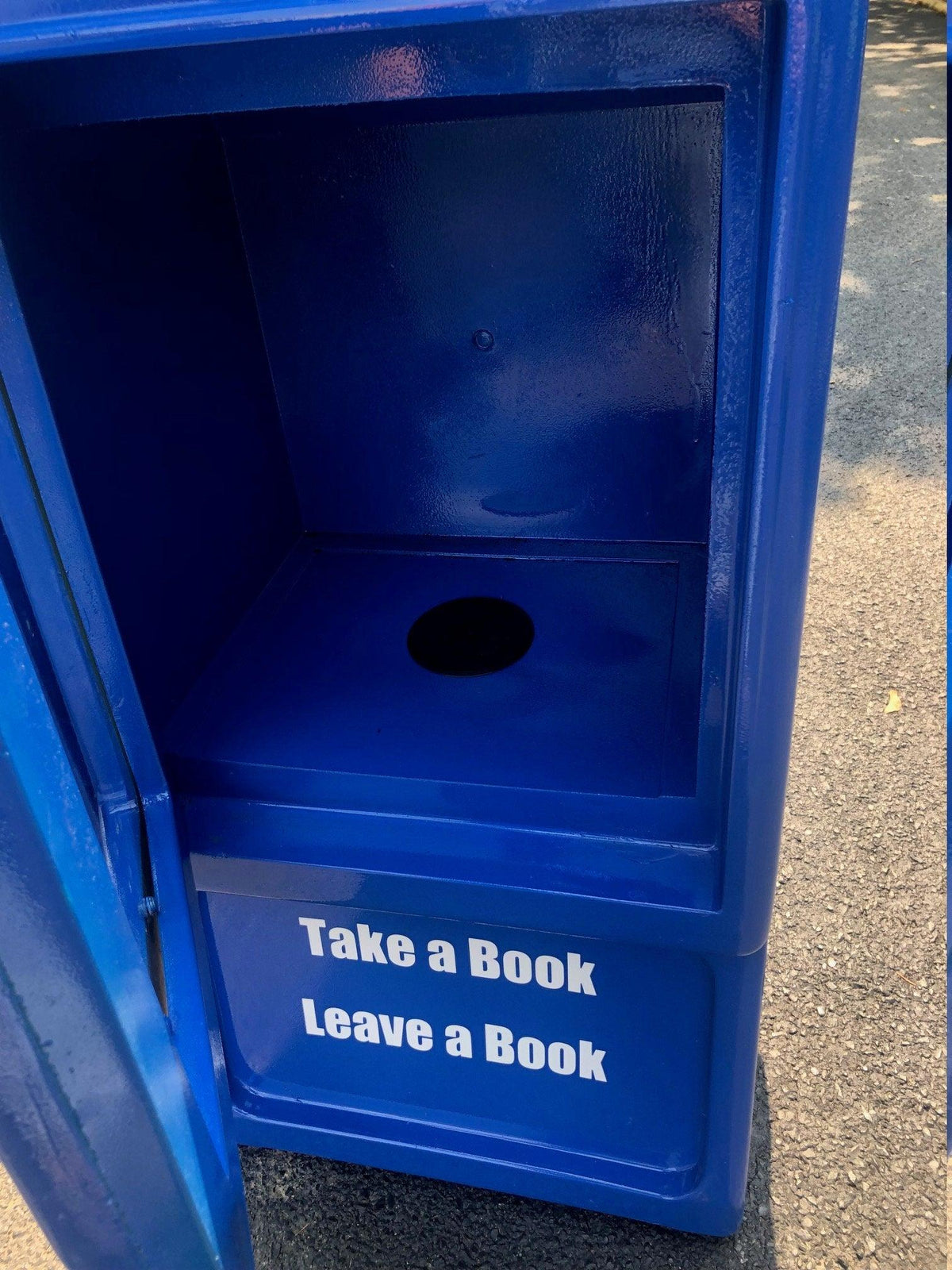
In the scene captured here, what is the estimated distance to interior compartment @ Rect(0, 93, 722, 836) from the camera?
1024 millimetres

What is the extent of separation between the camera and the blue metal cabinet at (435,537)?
0.67 meters

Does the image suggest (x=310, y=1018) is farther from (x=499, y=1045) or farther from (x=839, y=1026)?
(x=839, y=1026)

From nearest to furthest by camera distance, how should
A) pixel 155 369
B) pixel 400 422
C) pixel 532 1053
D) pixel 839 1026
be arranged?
pixel 155 369
pixel 532 1053
pixel 400 422
pixel 839 1026

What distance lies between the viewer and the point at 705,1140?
118 cm

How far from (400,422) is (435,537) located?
183mm

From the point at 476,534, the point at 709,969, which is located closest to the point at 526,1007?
the point at 709,969

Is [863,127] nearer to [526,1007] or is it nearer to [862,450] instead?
[862,450]

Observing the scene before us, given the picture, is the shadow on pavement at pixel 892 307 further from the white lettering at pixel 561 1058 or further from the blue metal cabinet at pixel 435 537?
the white lettering at pixel 561 1058

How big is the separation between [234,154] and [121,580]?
0.58m

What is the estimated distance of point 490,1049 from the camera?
3.99 feet

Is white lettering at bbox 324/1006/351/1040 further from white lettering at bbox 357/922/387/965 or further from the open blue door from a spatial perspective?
the open blue door

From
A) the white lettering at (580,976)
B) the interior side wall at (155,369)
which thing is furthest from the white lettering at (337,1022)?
the interior side wall at (155,369)

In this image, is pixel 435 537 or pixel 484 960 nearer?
pixel 484 960

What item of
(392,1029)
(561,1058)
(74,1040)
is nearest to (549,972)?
(561,1058)
